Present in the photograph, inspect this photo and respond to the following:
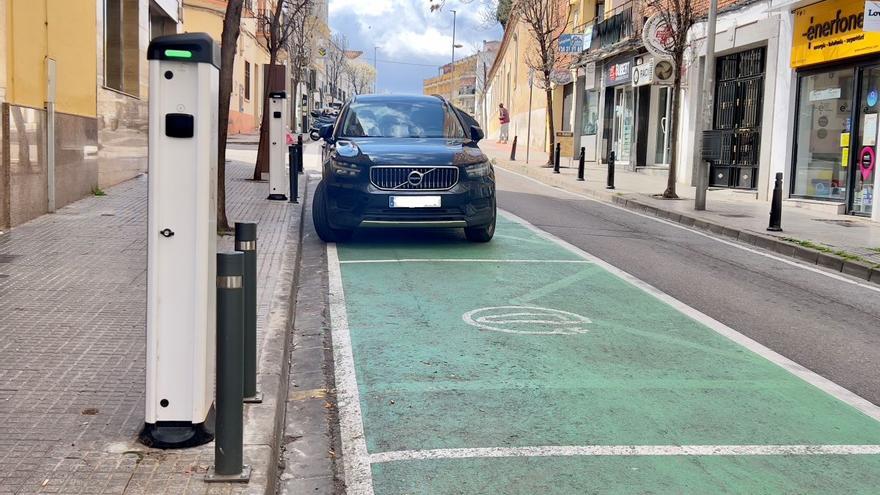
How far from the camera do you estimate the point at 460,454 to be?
430 centimetres

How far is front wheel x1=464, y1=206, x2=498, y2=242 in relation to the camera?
36.0 feet

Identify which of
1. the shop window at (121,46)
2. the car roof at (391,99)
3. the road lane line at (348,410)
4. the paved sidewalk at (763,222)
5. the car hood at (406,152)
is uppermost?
the shop window at (121,46)

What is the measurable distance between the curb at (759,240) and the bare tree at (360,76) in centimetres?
9834

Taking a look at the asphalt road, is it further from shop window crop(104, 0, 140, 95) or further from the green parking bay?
shop window crop(104, 0, 140, 95)

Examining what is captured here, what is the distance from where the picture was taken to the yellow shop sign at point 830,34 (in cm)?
1634

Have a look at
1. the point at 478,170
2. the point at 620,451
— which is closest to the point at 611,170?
the point at 478,170

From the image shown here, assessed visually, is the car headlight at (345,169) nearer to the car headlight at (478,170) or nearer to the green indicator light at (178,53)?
the car headlight at (478,170)

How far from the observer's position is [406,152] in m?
10.2

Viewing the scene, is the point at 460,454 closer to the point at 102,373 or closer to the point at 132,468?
the point at 132,468

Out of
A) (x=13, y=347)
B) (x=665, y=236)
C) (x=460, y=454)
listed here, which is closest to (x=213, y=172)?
→ (x=460, y=454)

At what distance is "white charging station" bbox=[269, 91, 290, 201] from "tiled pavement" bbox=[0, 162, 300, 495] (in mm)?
4632

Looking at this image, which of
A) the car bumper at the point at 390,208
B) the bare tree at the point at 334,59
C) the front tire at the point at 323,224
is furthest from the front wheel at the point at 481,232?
the bare tree at the point at 334,59

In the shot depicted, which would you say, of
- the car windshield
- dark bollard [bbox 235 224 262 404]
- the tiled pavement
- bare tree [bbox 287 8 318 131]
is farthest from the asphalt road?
bare tree [bbox 287 8 318 131]

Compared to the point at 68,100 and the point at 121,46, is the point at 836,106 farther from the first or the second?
the point at 68,100
